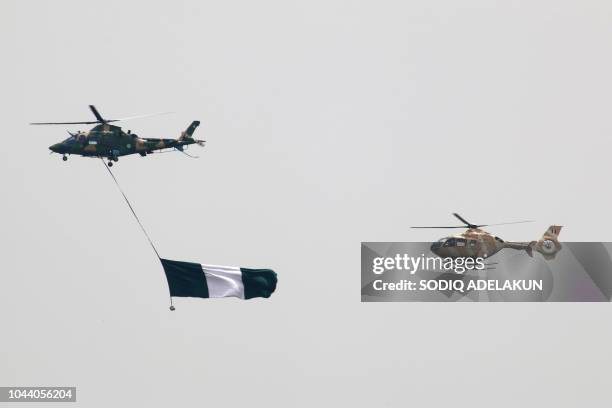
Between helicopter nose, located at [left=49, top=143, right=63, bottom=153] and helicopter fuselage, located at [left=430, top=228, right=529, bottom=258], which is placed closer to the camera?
helicopter nose, located at [left=49, top=143, right=63, bottom=153]

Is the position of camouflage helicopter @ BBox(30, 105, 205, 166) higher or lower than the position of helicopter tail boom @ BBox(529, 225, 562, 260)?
higher

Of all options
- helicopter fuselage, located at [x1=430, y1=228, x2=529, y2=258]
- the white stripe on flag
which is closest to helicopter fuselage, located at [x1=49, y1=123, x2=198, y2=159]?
the white stripe on flag

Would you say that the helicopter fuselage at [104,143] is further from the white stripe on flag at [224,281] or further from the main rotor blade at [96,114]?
the white stripe on flag at [224,281]

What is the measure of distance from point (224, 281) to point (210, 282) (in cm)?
83

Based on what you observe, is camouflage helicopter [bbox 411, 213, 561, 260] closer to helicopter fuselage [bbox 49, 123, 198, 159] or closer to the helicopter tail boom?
the helicopter tail boom

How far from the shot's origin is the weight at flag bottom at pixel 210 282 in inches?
4252

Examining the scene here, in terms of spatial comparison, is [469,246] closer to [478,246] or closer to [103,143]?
[478,246]

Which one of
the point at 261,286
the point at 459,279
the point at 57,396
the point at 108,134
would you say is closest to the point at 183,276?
the point at 261,286

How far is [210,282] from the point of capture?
10825cm

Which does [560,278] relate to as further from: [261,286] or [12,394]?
[12,394]

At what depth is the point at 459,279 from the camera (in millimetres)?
130250

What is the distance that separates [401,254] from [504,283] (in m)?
6.84

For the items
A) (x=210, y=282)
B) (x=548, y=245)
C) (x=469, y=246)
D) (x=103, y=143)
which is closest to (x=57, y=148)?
(x=103, y=143)

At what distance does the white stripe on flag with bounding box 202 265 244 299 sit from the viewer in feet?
355
